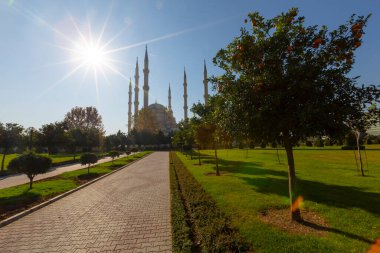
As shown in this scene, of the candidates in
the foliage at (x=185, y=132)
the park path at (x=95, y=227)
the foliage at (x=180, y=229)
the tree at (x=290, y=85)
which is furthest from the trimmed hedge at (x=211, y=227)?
the foliage at (x=185, y=132)

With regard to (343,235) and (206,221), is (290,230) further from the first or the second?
(206,221)

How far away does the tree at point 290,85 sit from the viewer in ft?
19.1

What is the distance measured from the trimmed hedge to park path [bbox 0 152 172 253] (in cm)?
84

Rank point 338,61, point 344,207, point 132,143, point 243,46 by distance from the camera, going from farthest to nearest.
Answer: point 132,143, point 344,207, point 243,46, point 338,61

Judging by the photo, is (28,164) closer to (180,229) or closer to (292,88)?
(180,229)

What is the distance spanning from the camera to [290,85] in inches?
239

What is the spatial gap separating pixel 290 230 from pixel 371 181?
9873 mm

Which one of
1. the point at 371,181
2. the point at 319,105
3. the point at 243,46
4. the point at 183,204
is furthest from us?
the point at 371,181

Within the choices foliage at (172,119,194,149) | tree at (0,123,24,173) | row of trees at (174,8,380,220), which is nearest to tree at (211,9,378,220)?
row of trees at (174,8,380,220)

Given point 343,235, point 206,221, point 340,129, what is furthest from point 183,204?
point 340,129

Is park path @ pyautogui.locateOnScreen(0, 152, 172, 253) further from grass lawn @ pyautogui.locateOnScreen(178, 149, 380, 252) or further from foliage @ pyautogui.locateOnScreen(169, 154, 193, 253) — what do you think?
grass lawn @ pyautogui.locateOnScreen(178, 149, 380, 252)

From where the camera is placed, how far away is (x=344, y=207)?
7980 mm

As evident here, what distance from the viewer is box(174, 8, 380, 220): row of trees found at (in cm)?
584

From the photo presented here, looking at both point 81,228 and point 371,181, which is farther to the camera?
point 371,181
